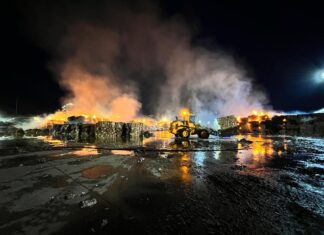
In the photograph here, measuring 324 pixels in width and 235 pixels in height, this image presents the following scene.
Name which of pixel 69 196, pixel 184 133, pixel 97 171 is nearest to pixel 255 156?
pixel 97 171

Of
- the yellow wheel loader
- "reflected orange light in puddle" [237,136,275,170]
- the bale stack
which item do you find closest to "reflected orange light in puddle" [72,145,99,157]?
"reflected orange light in puddle" [237,136,275,170]

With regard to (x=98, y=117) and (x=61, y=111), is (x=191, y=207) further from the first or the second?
(x=61, y=111)

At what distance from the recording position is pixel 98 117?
162ft

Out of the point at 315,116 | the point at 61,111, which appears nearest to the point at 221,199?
the point at 315,116

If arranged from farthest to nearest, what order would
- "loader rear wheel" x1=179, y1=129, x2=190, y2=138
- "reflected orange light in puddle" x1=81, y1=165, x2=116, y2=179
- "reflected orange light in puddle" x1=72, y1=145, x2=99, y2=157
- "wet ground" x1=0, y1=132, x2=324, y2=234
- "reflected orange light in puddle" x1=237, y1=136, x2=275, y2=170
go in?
1. "loader rear wheel" x1=179, y1=129, x2=190, y2=138
2. "reflected orange light in puddle" x1=72, y1=145, x2=99, y2=157
3. "reflected orange light in puddle" x1=237, y1=136, x2=275, y2=170
4. "reflected orange light in puddle" x1=81, y1=165, x2=116, y2=179
5. "wet ground" x1=0, y1=132, x2=324, y2=234

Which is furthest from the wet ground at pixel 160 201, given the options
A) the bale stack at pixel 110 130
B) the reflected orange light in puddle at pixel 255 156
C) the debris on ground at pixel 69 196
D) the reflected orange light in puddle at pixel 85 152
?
the bale stack at pixel 110 130

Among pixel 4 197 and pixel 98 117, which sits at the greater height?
pixel 98 117

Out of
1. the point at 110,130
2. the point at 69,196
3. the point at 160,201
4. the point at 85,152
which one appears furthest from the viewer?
the point at 110,130

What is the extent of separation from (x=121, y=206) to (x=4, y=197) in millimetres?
2681

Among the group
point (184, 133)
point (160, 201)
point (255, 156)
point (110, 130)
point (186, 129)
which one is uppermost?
point (186, 129)

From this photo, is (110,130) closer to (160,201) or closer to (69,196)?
(69,196)

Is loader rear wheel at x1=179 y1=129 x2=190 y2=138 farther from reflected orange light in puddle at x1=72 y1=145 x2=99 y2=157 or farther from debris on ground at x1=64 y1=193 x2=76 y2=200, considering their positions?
debris on ground at x1=64 y1=193 x2=76 y2=200

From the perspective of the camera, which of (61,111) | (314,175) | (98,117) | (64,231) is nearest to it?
(64,231)

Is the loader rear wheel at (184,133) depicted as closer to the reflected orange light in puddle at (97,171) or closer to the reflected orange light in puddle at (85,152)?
the reflected orange light in puddle at (85,152)
